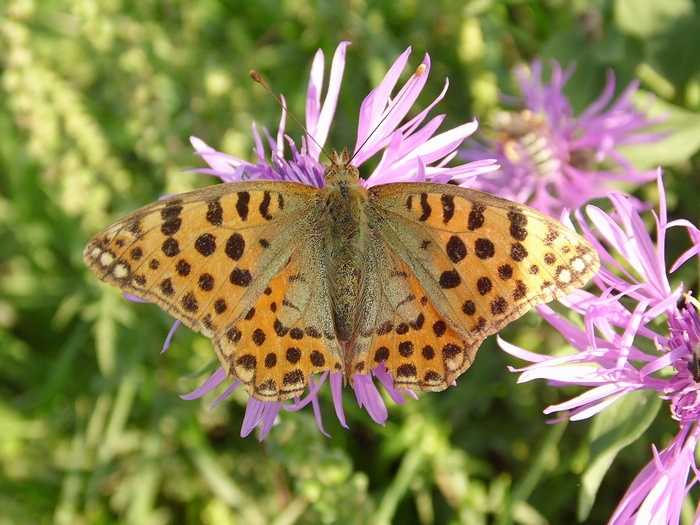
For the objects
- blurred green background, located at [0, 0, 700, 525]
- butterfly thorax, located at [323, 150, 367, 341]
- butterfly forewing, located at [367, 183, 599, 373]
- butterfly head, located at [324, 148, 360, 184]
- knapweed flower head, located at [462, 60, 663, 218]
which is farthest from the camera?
blurred green background, located at [0, 0, 700, 525]

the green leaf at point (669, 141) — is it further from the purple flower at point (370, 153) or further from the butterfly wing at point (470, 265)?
the butterfly wing at point (470, 265)

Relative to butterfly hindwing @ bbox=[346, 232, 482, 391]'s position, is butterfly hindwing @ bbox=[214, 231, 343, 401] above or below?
below

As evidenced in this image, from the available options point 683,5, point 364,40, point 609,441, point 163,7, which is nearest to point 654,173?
point 683,5

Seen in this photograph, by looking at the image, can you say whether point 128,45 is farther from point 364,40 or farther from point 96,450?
point 96,450

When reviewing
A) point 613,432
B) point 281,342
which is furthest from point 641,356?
point 281,342

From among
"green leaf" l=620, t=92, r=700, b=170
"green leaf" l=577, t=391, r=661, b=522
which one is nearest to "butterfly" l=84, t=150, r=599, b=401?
"green leaf" l=577, t=391, r=661, b=522

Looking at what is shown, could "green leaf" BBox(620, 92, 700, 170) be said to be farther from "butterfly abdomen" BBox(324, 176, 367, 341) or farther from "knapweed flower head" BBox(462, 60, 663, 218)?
"butterfly abdomen" BBox(324, 176, 367, 341)

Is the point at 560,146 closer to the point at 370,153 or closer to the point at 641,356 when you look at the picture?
the point at 370,153
